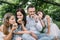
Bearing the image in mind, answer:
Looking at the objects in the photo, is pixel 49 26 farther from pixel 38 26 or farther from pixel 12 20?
pixel 12 20

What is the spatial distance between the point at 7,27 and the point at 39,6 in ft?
1.87

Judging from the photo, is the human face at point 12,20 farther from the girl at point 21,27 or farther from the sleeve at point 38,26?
the sleeve at point 38,26

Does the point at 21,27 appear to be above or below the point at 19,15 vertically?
below

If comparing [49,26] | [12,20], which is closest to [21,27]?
[12,20]

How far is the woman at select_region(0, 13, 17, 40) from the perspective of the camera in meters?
2.29

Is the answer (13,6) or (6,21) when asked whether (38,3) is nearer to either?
(13,6)

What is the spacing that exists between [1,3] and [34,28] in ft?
1.89

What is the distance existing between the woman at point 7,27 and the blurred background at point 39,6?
0.60 feet

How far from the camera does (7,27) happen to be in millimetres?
2305

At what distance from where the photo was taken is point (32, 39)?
239 cm

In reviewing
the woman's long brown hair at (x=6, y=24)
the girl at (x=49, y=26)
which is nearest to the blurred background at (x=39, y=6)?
the girl at (x=49, y=26)

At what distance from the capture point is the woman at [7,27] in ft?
7.53

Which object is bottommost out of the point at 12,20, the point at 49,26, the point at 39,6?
the point at 49,26

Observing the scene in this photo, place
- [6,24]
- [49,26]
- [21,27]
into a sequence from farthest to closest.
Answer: [49,26]
[21,27]
[6,24]
